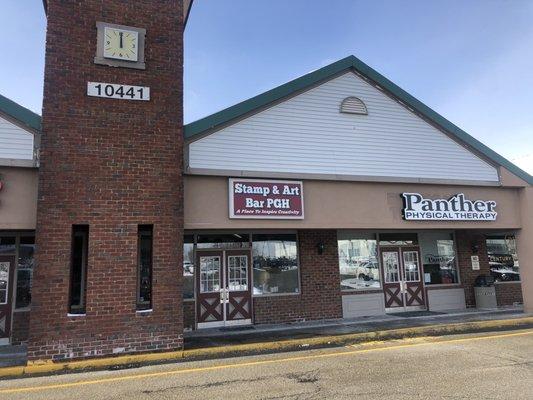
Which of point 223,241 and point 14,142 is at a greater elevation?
point 14,142

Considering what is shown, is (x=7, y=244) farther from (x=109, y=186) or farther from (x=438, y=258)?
(x=438, y=258)

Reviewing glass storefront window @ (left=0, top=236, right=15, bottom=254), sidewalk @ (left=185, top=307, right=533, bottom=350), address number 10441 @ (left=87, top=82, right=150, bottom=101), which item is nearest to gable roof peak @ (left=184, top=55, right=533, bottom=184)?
address number 10441 @ (left=87, top=82, right=150, bottom=101)

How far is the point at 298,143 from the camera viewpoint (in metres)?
12.0

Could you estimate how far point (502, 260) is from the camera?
1702 cm

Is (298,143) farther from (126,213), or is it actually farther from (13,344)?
(13,344)

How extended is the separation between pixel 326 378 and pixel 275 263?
21.3 ft

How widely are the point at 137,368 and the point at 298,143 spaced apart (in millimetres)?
6675

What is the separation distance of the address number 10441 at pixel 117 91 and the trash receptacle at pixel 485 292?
41.7 ft

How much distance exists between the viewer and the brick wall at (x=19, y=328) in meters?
11.0

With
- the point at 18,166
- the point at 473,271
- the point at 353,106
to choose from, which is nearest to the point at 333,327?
the point at 353,106

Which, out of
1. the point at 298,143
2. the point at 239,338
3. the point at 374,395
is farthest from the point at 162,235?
the point at 374,395

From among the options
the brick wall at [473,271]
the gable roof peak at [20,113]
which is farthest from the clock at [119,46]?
the brick wall at [473,271]

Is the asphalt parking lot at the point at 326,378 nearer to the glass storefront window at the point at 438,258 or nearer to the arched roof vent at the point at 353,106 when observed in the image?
the glass storefront window at the point at 438,258

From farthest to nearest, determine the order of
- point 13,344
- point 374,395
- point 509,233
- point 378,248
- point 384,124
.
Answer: point 509,233 → point 378,248 → point 384,124 → point 13,344 → point 374,395
